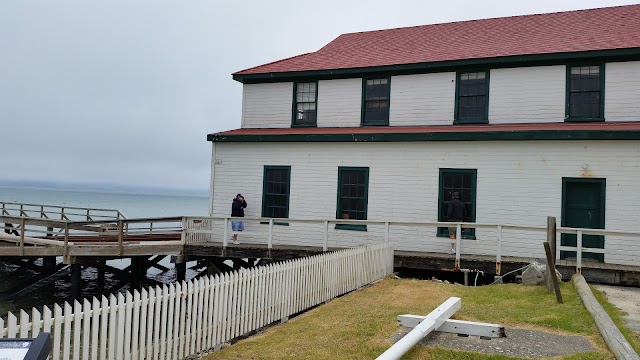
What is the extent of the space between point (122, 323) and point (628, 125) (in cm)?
1477

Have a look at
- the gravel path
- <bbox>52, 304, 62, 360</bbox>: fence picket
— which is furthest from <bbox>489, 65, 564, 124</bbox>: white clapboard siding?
<bbox>52, 304, 62, 360</bbox>: fence picket

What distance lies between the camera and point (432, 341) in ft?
25.2

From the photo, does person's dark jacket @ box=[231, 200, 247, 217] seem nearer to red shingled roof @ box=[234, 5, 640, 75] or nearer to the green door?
red shingled roof @ box=[234, 5, 640, 75]

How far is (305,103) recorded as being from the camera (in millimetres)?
20516

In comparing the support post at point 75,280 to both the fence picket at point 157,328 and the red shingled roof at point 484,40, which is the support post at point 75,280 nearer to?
the red shingled roof at point 484,40

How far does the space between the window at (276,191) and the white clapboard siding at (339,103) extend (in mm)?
2576

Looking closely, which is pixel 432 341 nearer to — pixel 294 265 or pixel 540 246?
pixel 294 265

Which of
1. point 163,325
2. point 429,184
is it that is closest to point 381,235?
point 429,184

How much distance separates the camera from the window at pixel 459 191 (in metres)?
16.4

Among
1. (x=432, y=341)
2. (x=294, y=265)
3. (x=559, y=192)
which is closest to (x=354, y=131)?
(x=559, y=192)

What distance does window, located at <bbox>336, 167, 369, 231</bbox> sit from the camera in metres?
17.8

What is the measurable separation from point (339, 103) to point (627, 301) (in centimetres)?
1197

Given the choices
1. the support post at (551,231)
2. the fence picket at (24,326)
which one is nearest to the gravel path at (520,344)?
the support post at (551,231)

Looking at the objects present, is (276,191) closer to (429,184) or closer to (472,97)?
(429,184)
